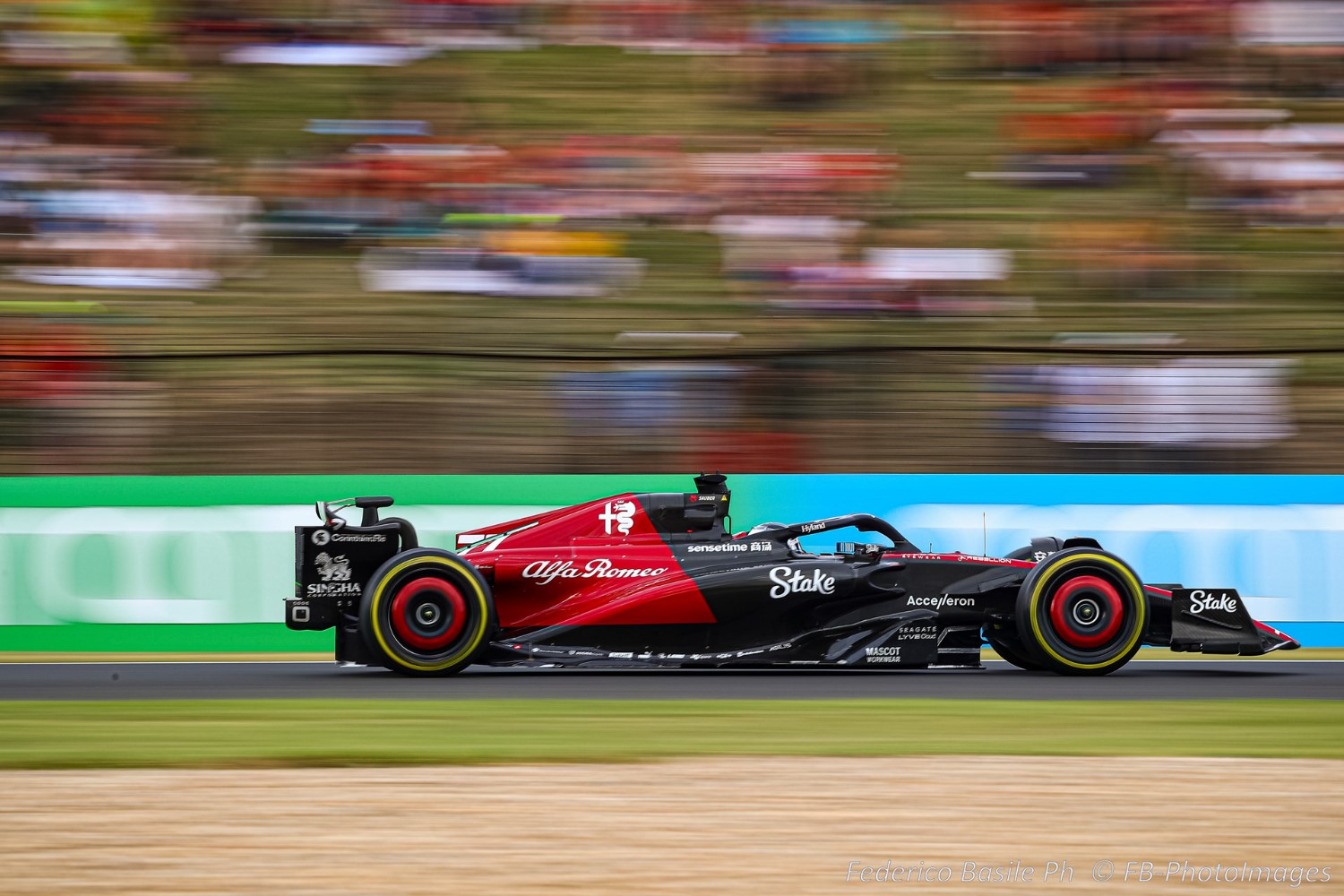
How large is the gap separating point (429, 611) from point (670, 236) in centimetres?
801

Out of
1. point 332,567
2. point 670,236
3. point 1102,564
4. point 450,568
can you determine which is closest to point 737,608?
point 450,568

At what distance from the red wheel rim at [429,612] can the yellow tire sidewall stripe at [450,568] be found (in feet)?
0.27

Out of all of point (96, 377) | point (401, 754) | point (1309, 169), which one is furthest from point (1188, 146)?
point (401, 754)

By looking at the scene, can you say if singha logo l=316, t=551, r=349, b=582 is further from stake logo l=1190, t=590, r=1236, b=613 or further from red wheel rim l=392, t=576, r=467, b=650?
stake logo l=1190, t=590, r=1236, b=613

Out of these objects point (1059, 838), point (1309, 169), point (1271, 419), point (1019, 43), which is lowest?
point (1059, 838)

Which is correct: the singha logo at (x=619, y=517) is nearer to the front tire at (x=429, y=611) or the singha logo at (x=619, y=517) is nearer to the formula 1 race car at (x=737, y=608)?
the formula 1 race car at (x=737, y=608)

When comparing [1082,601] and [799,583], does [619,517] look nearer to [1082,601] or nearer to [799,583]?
[799,583]

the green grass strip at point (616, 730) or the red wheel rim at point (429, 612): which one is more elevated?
the red wheel rim at point (429, 612)

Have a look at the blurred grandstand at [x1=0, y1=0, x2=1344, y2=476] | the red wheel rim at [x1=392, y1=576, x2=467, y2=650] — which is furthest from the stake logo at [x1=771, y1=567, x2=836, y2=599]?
the blurred grandstand at [x1=0, y1=0, x2=1344, y2=476]

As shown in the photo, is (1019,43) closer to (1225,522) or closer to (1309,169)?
(1309,169)

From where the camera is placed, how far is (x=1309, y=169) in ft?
54.3

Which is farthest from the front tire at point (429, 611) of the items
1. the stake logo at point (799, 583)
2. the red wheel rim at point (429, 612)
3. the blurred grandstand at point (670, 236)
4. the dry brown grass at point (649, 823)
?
the blurred grandstand at point (670, 236)

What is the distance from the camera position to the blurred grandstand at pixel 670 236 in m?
12.8

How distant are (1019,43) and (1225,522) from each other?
9.65m
